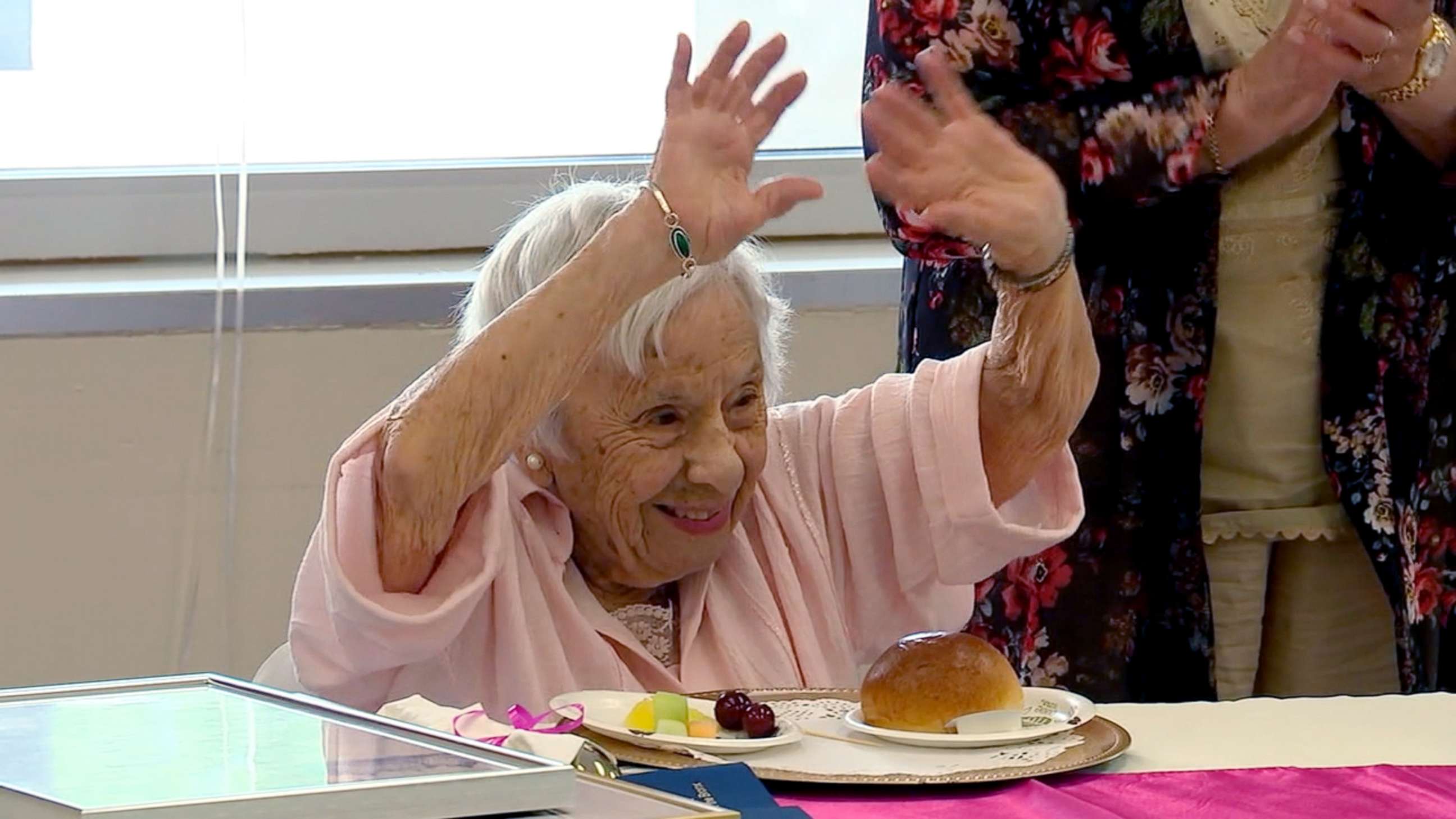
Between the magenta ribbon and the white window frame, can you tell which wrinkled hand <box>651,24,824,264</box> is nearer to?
the magenta ribbon

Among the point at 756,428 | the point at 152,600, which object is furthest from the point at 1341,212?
the point at 152,600

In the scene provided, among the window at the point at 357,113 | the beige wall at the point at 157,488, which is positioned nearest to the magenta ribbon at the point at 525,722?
the beige wall at the point at 157,488

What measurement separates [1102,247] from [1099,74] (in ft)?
0.52

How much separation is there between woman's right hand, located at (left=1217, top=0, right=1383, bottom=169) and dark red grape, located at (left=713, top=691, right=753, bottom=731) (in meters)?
0.77

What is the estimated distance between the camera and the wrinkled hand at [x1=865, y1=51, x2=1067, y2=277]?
1.62 m

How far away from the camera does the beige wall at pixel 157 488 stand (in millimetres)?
2643

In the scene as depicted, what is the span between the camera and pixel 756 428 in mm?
1720

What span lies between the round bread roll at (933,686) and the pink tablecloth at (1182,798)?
102mm

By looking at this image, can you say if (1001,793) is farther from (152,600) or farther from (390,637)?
(152,600)

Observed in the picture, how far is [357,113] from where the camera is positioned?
2.92 metres

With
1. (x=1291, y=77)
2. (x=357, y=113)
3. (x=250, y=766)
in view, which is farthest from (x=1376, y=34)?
(x=357, y=113)

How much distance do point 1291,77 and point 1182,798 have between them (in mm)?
757

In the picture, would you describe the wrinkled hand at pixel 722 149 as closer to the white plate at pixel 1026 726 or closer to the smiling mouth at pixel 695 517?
the smiling mouth at pixel 695 517

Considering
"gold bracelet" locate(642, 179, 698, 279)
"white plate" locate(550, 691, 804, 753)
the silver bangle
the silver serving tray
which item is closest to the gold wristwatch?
the silver bangle
